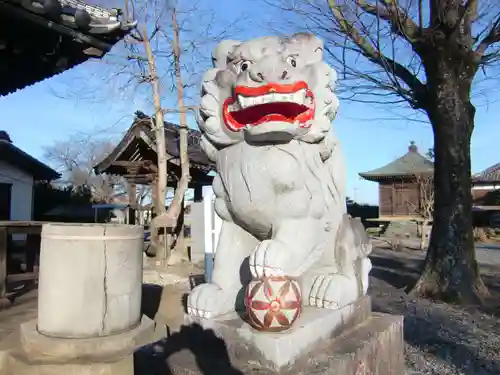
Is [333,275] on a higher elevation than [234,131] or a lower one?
lower

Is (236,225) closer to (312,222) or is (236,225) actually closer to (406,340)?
(312,222)

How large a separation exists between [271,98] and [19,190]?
38.2 feet

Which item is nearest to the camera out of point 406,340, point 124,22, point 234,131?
point 234,131

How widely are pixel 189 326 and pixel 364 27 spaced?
4.95m

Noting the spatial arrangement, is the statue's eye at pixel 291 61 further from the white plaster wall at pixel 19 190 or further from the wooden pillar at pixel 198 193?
the white plaster wall at pixel 19 190

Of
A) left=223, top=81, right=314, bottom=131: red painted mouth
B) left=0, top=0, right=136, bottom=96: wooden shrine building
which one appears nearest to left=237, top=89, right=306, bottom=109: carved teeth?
left=223, top=81, right=314, bottom=131: red painted mouth

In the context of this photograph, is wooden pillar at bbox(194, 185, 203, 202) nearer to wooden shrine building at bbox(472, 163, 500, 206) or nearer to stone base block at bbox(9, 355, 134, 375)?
stone base block at bbox(9, 355, 134, 375)

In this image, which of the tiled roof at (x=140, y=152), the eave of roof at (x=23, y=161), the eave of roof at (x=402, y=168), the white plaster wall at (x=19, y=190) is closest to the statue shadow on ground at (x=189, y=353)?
the tiled roof at (x=140, y=152)

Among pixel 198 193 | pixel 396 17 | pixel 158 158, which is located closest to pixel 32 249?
pixel 158 158

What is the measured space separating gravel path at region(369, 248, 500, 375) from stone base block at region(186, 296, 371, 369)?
4.63ft

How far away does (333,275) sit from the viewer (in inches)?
90.6

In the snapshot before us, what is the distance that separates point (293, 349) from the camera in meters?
1.81

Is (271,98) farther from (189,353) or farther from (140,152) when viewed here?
(140,152)

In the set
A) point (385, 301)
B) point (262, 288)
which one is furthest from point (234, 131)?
point (385, 301)
